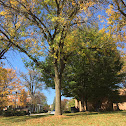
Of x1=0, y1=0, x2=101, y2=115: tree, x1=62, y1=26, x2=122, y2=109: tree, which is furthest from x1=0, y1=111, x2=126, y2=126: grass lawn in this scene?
x1=62, y1=26, x2=122, y2=109: tree

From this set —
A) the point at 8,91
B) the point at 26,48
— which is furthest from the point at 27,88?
the point at 26,48

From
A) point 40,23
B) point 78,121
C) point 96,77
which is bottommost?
point 78,121

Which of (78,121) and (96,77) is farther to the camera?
(96,77)

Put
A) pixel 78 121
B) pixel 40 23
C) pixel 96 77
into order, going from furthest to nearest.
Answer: pixel 96 77, pixel 40 23, pixel 78 121

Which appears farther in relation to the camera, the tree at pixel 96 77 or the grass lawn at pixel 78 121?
the tree at pixel 96 77

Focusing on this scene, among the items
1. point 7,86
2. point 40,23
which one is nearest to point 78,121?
point 40,23

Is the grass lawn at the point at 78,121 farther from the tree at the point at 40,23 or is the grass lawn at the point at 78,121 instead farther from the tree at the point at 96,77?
the tree at the point at 96,77

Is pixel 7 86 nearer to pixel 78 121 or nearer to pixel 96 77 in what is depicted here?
pixel 96 77

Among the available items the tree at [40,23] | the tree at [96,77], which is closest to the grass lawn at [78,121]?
the tree at [40,23]

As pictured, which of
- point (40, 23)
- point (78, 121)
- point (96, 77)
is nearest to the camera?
point (78, 121)

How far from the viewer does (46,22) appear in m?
11.3

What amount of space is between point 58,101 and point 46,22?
6.54m

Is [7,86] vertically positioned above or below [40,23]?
below

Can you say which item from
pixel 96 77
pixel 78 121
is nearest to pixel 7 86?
pixel 96 77
